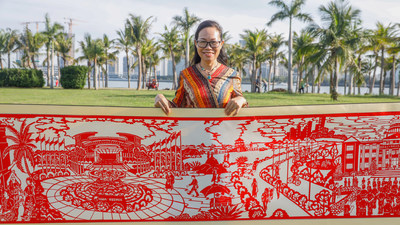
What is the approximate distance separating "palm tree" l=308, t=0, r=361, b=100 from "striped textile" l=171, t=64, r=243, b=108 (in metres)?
20.4

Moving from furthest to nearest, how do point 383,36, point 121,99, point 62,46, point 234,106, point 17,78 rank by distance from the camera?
point 62,46 < point 17,78 < point 383,36 < point 121,99 < point 234,106

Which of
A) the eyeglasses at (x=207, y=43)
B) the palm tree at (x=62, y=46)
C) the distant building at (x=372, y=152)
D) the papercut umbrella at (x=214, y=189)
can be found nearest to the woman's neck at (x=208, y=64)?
the eyeglasses at (x=207, y=43)

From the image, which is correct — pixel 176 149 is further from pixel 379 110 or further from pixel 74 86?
pixel 74 86

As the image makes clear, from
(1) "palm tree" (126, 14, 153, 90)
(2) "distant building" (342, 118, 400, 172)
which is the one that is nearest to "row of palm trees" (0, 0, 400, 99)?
(1) "palm tree" (126, 14, 153, 90)

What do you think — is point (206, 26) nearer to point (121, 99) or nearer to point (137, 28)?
point (121, 99)

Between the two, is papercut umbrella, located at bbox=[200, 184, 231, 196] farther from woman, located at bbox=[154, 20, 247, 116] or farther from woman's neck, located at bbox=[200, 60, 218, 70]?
woman's neck, located at bbox=[200, 60, 218, 70]

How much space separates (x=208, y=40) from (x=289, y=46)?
1346 inches

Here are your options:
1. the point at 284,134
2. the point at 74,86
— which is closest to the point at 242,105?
the point at 284,134

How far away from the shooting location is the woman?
7.23 feet

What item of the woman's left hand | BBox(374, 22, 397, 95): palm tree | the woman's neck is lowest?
the woman's left hand

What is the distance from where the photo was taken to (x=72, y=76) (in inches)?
1494

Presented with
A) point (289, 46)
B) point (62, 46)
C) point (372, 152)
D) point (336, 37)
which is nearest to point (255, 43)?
point (289, 46)

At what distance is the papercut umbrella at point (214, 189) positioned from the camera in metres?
2.24

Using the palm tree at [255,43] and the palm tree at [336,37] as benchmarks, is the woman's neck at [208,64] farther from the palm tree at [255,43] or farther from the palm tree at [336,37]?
the palm tree at [255,43]
